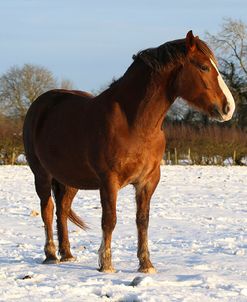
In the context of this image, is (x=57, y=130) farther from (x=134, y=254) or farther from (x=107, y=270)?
(x=134, y=254)

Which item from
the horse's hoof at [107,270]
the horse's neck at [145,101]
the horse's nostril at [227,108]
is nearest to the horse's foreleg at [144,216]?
the horse's hoof at [107,270]

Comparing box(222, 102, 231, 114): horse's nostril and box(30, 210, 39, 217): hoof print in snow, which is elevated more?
box(222, 102, 231, 114): horse's nostril

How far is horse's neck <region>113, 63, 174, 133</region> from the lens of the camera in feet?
19.4

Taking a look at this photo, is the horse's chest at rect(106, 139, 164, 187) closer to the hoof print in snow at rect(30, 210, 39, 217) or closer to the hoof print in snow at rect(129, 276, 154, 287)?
the hoof print in snow at rect(129, 276, 154, 287)

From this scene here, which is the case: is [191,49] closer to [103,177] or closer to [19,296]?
[103,177]

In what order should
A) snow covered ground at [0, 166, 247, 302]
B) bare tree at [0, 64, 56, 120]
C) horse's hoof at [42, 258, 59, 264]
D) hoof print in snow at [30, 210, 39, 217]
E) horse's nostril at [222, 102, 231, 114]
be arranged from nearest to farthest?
snow covered ground at [0, 166, 247, 302] < horse's nostril at [222, 102, 231, 114] < horse's hoof at [42, 258, 59, 264] < hoof print in snow at [30, 210, 39, 217] < bare tree at [0, 64, 56, 120]

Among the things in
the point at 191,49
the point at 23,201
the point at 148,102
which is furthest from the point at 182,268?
the point at 23,201

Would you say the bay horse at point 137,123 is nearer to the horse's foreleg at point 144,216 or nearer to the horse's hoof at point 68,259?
the horse's foreleg at point 144,216

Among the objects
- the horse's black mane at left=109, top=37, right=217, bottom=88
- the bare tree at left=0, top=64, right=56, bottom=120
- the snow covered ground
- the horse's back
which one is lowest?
Result: the snow covered ground

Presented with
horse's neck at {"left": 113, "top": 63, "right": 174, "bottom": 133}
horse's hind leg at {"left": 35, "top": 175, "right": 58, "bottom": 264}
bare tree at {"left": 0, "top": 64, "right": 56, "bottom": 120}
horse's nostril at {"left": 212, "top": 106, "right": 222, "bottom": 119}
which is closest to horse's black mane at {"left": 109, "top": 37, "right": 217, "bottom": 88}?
horse's neck at {"left": 113, "top": 63, "right": 174, "bottom": 133}

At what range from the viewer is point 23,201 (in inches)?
540

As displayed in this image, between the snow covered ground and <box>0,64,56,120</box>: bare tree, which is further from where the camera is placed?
<box>0,64,56,120</box>: bare tree

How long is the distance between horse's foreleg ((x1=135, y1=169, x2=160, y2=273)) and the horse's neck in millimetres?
528

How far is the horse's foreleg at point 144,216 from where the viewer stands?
241 inches
